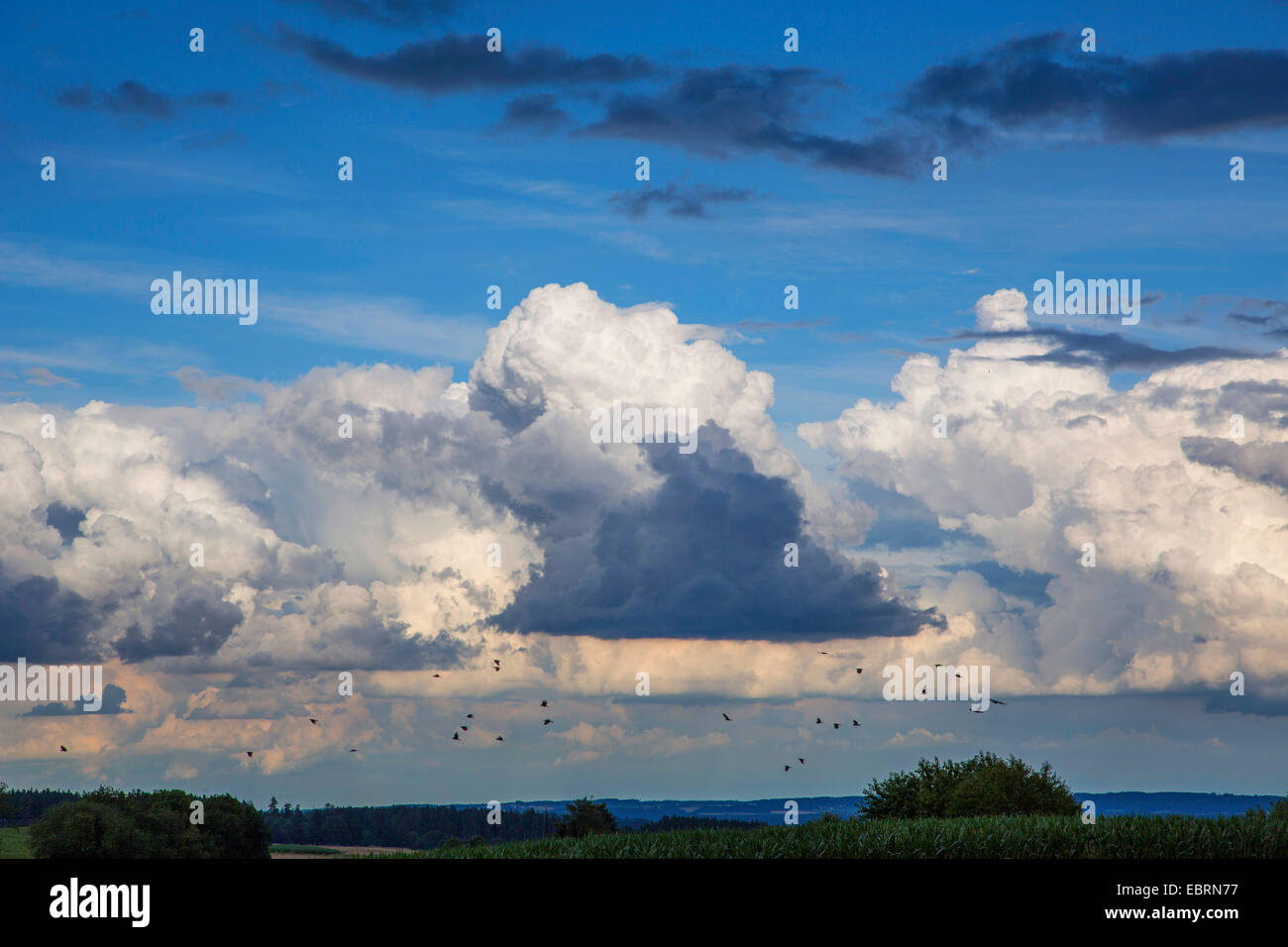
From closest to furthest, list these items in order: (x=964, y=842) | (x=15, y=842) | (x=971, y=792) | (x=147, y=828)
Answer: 1. (x=964, y=842)
2. (x=971, y=792)
3. (x=147, y=828)
4. (x=15, y=842)

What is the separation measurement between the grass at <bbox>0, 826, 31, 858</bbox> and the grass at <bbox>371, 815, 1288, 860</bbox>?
107420mm

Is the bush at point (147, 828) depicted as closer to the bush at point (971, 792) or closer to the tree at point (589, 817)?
the tree at point (589, 817)

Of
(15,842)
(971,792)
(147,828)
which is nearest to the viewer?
(971,792)

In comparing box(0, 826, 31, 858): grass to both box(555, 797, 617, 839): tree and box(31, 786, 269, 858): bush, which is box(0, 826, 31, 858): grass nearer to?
box(31, 786, 269, 858): bush

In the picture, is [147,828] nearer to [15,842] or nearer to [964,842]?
[15,842]

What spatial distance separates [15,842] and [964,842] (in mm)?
145248

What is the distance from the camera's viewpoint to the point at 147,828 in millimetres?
135625

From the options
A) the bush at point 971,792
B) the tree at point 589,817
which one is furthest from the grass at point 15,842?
the bush at point 971,792

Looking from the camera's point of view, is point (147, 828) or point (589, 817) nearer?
point (147, 828)

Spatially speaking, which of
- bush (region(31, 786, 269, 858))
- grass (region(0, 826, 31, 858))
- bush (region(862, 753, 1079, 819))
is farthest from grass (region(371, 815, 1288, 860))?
grass (region(0, 826, 31, 858))

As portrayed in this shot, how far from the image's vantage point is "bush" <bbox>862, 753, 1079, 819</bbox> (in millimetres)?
95688

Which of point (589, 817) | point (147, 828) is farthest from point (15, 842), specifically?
point (589, 817)

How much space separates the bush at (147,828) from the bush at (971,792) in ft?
255
